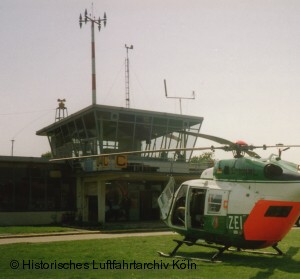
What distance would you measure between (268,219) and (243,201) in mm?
899

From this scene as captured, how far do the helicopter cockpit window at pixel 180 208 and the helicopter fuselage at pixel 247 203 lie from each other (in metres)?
0.61

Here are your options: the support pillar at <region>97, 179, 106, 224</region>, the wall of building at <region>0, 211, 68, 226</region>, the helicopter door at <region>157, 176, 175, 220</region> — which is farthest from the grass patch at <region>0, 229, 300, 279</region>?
the wall of building at <region>0, 211, 68, 226</region>

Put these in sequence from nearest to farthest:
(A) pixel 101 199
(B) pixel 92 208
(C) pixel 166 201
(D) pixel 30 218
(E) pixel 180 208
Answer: (E) pixel 180 208 → (C) pixel 166 201 → (A) pixel 101 199 → (D) pixel 30 218 → (B) pixel 92 208

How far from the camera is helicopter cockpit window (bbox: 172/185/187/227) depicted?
49.9ft

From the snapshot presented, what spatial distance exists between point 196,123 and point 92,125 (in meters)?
9.73

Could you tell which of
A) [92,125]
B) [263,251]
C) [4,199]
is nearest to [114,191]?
[92,125]

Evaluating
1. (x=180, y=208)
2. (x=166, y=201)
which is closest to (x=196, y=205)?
(x=180, y=208)

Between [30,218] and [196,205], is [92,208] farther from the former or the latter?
[196,205]

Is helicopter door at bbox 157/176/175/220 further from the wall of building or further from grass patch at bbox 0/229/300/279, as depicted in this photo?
the wall of building

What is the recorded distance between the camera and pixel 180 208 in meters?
15.3

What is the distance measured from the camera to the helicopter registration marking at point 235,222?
12906 mm

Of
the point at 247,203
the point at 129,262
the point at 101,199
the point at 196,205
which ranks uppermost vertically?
the point at 247,203

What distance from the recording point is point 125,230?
26.9m

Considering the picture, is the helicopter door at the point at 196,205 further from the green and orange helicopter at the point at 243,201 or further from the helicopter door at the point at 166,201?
the helicopter door at the point at 166,201
